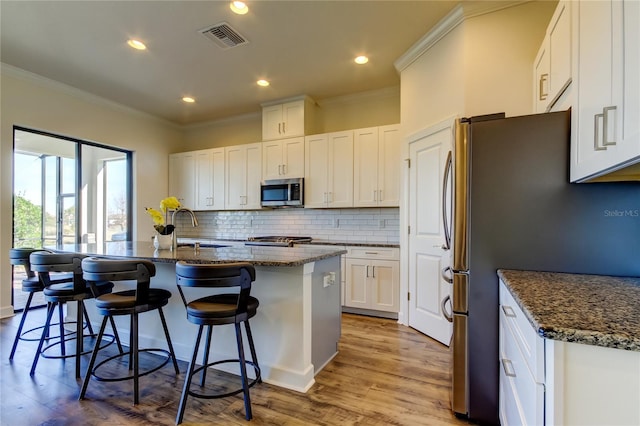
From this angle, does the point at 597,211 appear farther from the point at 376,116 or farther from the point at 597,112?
the point at 376,116

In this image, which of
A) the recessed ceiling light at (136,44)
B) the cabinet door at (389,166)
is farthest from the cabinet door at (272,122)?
the recessed ceiling light at (136,44)

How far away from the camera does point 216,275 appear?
1.62 metres

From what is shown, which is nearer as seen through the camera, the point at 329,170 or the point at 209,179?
the point at 329,170

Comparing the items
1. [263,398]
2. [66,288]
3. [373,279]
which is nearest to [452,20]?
[373,279]

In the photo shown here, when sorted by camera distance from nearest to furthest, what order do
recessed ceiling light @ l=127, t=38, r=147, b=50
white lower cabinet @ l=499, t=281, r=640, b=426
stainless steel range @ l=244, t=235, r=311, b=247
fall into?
white lower cabinet @ l=499, t=281, r=640, b=426 < recessed ceiling light @ l=127, t=38, r=147, b=50 < stainless steel range @ l=244, t=235, r=311, b=247

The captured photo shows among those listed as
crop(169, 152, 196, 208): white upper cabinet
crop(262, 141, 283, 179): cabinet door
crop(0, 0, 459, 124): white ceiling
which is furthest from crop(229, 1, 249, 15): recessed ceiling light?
crop(169, 152, 196, 208): white upper cabinet

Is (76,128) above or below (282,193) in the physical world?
above

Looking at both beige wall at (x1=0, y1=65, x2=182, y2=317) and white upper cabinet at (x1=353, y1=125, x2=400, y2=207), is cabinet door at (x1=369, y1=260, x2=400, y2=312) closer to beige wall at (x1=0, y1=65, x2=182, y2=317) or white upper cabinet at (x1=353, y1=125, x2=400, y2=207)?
white upper cabinet at (x1=353, y1=125, x2=400, y2=207)

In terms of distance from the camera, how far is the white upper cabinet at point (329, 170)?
4.09 meters

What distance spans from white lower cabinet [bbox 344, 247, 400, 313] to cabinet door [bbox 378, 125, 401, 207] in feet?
2.19

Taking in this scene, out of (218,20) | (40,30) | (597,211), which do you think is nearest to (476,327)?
(597,211)

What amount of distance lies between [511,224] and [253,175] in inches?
155

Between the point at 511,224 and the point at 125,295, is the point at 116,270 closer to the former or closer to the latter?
the point at 125,295

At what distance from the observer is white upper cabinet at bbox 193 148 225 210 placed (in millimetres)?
5145
